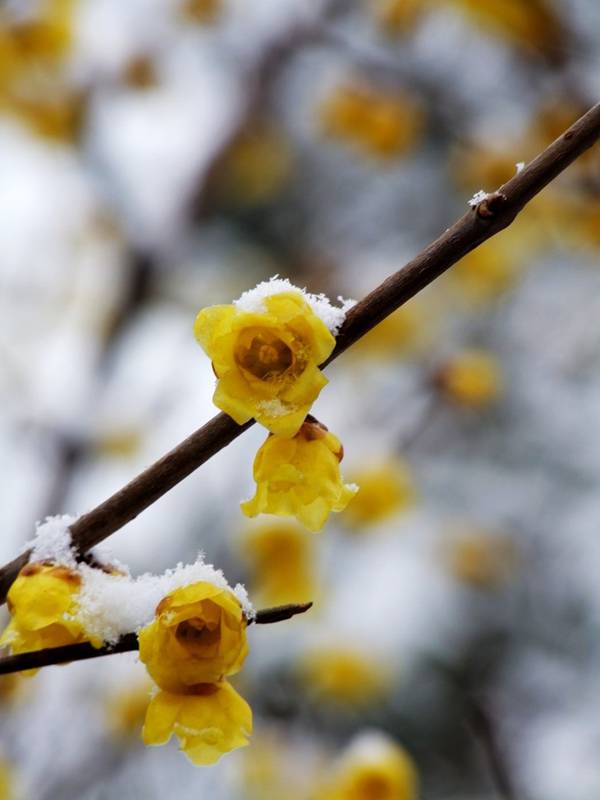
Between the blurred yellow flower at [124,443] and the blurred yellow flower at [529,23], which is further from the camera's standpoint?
the blurred yellow flower at [124,443]

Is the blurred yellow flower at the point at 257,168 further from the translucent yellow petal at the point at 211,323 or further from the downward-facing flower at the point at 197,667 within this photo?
the downward-facing flower at the point at 197,667

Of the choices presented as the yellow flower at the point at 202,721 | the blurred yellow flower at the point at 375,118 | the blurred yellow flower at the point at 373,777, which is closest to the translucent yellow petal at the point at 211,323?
the yellow flower at the point at 202,721

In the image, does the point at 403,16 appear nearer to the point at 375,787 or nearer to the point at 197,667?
the point at 375,787

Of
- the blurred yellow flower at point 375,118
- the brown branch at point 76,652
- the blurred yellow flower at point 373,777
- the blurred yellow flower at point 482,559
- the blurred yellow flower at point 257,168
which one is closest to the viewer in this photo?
the brown branch at point 76,652

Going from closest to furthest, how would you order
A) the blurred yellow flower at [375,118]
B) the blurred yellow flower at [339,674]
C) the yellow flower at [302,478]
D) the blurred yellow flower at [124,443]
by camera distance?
the yellow flower at [302,478]
the blurred yellow flower at [339,674]
the blurred yellow flower at [375,118]
the blurred yellow flower at [124,443]

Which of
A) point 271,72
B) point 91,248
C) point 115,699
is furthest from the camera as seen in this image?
point 91,248

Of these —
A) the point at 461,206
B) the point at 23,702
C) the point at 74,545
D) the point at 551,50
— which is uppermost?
the point at 461,206

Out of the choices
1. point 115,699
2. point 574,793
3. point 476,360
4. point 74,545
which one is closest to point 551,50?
point 476,360

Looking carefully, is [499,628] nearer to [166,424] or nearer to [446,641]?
[446,641]

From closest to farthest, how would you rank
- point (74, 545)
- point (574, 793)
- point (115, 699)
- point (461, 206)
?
point (74, 545)
point (115, 699)
point (574, 793)
point (461, 206)
